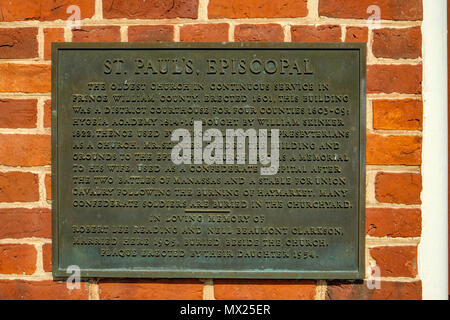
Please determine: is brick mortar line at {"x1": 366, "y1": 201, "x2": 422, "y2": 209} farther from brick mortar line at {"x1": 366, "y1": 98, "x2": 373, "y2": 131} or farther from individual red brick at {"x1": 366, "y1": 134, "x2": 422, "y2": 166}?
brick mortar line at {"x1": 366, "y1": 98, "x2": 373, "y2": 131}

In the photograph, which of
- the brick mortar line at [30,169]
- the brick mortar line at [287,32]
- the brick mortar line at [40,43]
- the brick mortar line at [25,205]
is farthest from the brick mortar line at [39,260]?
the brick mortar line at [287,32]

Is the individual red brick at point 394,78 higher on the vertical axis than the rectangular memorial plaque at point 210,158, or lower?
higher

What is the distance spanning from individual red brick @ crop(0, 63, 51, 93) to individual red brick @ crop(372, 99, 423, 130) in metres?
1.28

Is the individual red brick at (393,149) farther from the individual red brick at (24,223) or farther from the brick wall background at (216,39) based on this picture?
the individual red brick at (24,223)

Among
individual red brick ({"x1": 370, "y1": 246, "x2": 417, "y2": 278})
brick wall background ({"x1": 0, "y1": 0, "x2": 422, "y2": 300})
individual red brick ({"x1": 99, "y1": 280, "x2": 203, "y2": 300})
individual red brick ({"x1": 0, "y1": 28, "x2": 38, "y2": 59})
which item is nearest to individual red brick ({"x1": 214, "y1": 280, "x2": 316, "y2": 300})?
brick wall background ({"x1": 0, "y1": 0, "x2": 422, "y2": 300})

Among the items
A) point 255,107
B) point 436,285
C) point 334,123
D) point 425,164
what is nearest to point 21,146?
point 255,107

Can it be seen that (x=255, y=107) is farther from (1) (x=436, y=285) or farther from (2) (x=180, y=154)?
(1) (x=436, y=285)

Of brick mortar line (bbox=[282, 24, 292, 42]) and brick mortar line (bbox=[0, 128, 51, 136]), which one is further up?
brick mortar line (bbox=[282, 24, 292, 42])

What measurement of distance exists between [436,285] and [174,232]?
1049mm

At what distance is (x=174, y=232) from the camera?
170cm

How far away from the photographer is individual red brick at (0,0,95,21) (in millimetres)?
1708

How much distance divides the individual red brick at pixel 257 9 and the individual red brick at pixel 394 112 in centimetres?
46

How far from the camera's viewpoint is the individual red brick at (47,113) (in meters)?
1.71

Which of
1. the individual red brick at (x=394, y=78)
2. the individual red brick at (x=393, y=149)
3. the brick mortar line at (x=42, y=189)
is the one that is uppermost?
the individual red brick at (x=394, y=78)
